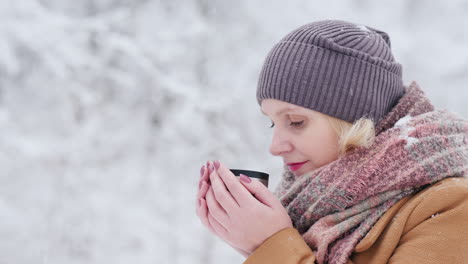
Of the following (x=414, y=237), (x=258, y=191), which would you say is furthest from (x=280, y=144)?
(x=414, y=237)

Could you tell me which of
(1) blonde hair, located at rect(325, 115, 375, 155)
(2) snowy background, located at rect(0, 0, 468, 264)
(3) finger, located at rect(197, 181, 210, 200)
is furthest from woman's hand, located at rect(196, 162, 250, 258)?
(2) snowy background, located at rect(0, 0, 468, 264)

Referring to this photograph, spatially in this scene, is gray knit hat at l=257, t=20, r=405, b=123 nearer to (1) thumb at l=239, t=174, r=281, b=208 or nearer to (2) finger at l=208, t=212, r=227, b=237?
(1) thumb at l=239, t=174, r=281, b=208

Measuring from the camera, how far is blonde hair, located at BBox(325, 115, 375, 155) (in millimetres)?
1009

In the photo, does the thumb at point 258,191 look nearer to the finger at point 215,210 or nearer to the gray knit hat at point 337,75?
the finger at point 215,210

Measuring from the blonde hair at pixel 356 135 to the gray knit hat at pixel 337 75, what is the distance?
3cm

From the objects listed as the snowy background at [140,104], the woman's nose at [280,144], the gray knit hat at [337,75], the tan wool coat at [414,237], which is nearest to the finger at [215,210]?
the tan wool coat at [414,237]

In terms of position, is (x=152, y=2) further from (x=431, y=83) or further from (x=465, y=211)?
(x=465, y=211)

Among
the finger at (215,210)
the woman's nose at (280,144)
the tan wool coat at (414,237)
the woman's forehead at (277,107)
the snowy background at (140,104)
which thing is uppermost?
the snowy background at (140,104)

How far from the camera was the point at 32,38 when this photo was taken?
2732 mm

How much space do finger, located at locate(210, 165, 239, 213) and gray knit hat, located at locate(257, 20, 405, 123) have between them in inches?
10.7

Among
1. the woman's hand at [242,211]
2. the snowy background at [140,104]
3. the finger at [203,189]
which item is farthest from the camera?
the snowy background at [140,104]

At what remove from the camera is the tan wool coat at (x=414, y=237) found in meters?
0.84

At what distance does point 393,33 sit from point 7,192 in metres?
2.47

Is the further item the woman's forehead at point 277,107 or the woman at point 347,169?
the woman's forehead at point 277,107
